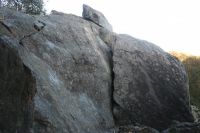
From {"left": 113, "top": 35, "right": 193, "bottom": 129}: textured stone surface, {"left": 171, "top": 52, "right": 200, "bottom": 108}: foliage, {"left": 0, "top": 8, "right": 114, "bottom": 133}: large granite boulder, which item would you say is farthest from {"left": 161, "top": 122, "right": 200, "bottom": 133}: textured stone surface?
{"left": 171, "top": 52, "right": 200, "bottom": 108}: foliage

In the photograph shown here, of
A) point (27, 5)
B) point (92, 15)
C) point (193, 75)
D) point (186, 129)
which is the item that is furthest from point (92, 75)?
point (193, 75)

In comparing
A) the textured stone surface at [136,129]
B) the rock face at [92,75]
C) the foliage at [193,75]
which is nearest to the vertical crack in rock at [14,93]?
the rock face at [92,75]

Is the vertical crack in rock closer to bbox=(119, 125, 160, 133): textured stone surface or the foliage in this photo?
bbox=(119, 125, 160, 133): textured stone surface

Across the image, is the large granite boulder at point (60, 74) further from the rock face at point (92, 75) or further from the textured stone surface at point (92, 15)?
the textured stone surface at point (92, 15)

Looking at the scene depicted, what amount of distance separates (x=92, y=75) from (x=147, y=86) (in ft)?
9.21

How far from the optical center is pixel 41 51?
1426 centimetres

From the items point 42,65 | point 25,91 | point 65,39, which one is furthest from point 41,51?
point 25,91

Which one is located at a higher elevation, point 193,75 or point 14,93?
point 14,93

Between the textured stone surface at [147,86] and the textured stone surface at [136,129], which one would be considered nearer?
the textured stone surface at [136,129]

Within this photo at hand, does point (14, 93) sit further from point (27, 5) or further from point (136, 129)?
point (27, 5)

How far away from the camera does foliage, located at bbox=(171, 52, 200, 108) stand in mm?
24794

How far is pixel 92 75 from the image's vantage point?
53.9 ft

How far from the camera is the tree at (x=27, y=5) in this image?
25875 mm

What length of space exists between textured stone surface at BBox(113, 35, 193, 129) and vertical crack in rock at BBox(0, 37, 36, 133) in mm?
9068
